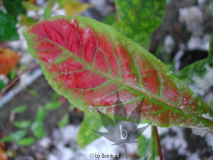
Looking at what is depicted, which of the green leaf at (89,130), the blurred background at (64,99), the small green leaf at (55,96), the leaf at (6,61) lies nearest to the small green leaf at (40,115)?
the blurred background at (64,99)

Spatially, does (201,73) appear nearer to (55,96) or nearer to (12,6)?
(12,6)

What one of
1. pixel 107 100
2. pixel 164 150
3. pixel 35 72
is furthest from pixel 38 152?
pixel 107 100

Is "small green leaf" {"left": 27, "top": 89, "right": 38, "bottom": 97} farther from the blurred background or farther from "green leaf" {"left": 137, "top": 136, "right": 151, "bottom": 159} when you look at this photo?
"green leaf" {"left": 137, "top": 136, "right": 151, "bottom": 159}

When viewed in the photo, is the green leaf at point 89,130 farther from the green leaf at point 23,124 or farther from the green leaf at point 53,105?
the green leaf at point 23,124

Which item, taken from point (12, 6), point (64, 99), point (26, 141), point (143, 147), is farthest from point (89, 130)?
point (26, 141)

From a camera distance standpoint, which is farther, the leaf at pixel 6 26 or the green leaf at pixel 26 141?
the green leaf at pixel 26 141

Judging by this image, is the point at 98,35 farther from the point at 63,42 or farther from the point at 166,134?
the point at 166,134

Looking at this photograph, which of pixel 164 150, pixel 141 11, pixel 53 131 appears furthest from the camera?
pixel 53 131
